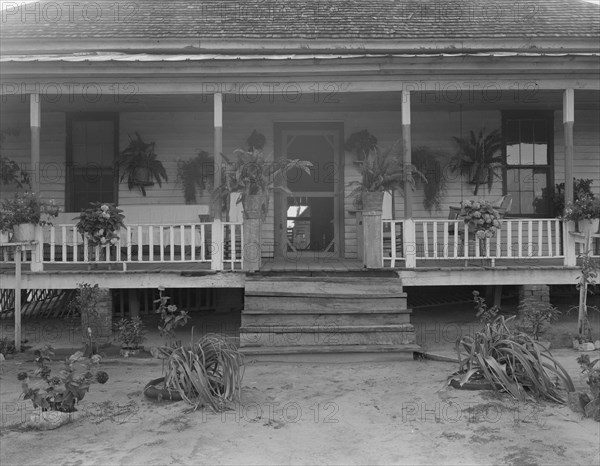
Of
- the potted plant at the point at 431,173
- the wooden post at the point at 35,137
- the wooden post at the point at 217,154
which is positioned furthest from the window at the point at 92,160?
the potted plant at the point at 431,173

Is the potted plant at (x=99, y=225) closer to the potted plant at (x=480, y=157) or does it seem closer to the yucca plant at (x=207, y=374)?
the yucca plant at (x=207, y=374)

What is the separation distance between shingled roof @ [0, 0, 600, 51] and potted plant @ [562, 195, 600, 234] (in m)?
3.89

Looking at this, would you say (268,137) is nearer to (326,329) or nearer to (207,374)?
(326,329)

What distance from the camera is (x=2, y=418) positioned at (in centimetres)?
440

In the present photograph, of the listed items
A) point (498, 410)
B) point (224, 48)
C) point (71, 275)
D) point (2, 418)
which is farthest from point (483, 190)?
point (2, 418)

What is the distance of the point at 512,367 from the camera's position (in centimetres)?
476

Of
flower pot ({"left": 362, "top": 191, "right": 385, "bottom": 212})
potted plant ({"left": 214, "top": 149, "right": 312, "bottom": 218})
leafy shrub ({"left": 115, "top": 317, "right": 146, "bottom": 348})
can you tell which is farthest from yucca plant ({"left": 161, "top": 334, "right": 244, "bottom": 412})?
flower pot ({"left": 362, "top": 191, "right": 385, "bottom": 212})

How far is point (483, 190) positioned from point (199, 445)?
7.69m

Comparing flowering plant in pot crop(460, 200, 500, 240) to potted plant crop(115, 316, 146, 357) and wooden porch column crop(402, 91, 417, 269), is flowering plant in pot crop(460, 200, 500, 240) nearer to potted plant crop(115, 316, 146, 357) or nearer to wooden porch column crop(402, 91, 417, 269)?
wooden porch column crop(402, 91, 417, 269)

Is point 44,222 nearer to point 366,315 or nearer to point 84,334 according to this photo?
point 84,334

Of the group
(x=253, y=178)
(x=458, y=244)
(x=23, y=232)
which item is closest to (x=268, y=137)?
(x=253, y=178)

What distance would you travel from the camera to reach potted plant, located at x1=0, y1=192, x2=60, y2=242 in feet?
22.8

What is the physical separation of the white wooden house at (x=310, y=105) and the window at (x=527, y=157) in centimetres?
3

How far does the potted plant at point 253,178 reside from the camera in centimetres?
706
